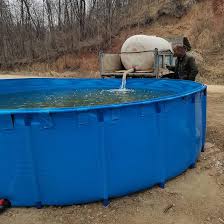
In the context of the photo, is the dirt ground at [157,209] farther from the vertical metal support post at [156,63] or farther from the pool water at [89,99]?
the vertical metal support post at [156,63]

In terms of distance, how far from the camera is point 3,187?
396cm

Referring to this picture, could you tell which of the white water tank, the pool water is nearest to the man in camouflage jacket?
the pool water

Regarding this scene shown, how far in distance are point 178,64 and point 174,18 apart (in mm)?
20653

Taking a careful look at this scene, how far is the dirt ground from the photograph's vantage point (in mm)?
3680

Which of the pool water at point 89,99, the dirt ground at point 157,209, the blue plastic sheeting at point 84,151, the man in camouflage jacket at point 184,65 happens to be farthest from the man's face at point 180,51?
the dirt ground at point 157,209

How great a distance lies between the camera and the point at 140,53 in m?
11.3

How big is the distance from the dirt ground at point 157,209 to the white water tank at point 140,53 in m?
6.96

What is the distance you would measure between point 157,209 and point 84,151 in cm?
111

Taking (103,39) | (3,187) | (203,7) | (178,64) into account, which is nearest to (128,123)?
(3,187)

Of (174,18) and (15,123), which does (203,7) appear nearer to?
(174,18)

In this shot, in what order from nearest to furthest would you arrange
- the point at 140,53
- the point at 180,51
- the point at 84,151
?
the point at 84,151, the point at 180,51, the point at 140,53

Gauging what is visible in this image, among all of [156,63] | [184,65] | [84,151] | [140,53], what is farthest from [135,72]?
[84,151]

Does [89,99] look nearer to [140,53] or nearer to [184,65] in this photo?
[184,65]

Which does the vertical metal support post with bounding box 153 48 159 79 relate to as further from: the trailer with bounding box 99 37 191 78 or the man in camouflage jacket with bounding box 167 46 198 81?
the man in camouflage jacket with bounding box 167 46 198 81
